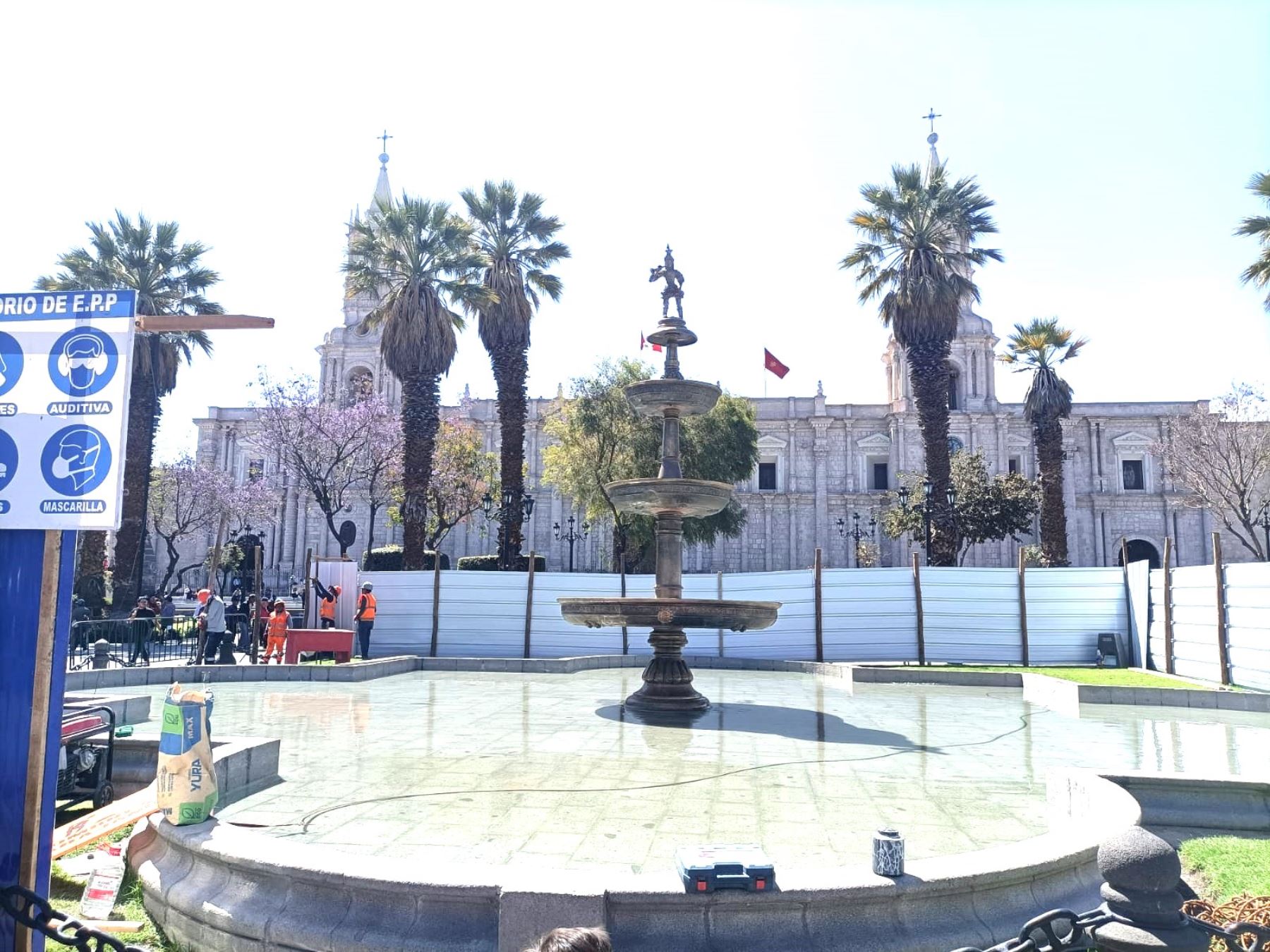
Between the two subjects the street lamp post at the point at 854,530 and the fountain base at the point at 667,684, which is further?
the street lamp post at the point at 854,530

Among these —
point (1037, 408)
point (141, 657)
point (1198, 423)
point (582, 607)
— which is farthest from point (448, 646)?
point (1198, 423)

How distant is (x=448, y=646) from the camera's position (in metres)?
17.5

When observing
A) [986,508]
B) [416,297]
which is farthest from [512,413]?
[986,508]

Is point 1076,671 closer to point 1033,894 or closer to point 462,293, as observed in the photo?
point 1033,894

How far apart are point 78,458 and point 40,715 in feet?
3.18

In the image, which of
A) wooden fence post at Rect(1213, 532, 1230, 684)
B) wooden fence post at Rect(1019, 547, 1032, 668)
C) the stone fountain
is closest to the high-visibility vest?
the stone fountain

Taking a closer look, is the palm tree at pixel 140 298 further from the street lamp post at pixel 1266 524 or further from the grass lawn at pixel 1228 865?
the street lamp post at pixel 1266 524

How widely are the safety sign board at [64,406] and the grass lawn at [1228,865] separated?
17.0 feet

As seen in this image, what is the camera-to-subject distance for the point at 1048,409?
30703mm

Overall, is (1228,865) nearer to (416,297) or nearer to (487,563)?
(416,297)

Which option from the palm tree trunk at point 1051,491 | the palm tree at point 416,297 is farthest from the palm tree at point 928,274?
the palm tree at point 416,297

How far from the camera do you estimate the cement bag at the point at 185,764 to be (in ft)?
14.8

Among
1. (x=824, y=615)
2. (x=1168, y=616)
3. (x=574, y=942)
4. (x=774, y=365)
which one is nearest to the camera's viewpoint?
(x=574, y=942)

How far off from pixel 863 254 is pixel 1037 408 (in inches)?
358
